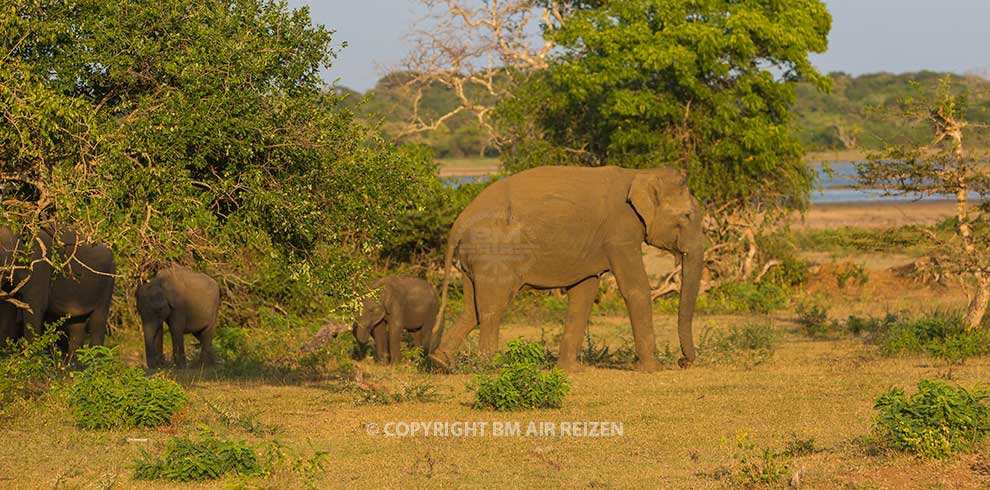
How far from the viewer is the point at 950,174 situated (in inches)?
707

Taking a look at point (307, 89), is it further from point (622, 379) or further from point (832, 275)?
point (832, 275)

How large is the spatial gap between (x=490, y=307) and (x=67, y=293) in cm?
537

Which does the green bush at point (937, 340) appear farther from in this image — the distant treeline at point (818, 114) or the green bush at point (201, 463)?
the green bush at point (201, 463)

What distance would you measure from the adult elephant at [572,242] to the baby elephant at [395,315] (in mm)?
2684

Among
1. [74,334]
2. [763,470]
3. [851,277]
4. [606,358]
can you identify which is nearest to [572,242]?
[606,358]

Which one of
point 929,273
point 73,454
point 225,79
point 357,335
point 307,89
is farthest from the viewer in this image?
point 929,273

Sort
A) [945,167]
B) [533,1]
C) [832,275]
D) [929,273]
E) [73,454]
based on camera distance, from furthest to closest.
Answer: [533,1] → [832,275] → [929,273] → [945,167] → [73,454]

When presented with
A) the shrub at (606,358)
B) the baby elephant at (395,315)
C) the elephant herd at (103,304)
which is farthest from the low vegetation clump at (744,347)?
the elephant herd at (103,304)

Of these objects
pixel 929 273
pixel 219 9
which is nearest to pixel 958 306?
pixel 929 273

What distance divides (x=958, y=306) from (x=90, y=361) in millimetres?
17811

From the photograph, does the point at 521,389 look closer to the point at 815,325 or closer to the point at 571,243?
the point at 571,243

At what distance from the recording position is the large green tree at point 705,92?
25.8 m

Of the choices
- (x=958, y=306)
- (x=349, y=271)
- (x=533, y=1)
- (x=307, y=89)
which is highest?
(x=533, y=1)

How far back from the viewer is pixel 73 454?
10992mm
